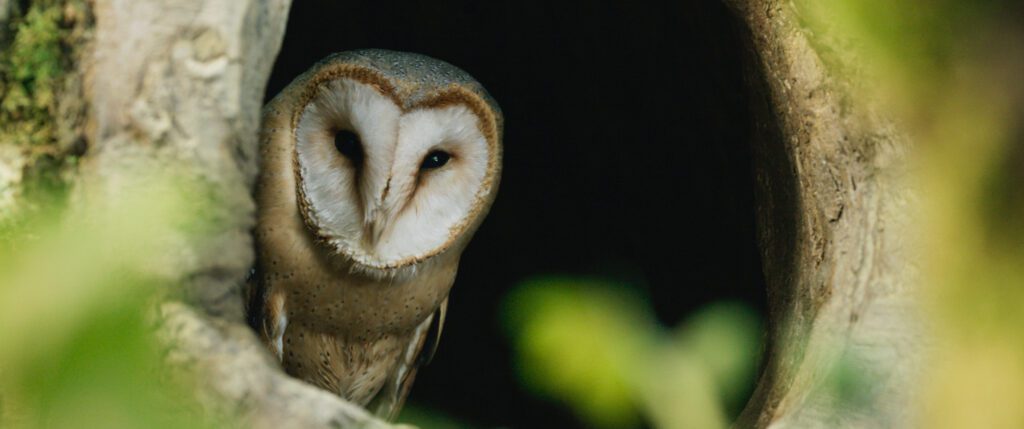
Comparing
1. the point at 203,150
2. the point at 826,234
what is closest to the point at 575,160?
the point at 826,234

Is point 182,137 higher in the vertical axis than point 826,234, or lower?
lower

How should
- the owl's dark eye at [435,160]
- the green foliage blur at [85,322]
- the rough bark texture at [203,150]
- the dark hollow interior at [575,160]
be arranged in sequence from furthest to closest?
the dark hollow interior at [575,160]
the owl's dark eye at [435,160]
the rough bark texture at [203,150]
the green foliage blur at [85,322]

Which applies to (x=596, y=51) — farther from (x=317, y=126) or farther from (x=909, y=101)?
(x=909, y=101)

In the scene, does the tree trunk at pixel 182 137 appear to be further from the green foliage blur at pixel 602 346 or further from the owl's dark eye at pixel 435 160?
the owl's dark eye at pixel 435 160

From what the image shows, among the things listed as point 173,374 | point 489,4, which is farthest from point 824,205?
point 489,4

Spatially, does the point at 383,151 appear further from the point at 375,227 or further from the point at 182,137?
the point at 182,137

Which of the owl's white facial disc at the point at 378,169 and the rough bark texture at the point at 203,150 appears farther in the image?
the owl's white facial disc at the point at 378,169

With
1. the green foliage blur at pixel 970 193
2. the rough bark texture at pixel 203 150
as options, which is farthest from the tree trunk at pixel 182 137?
the green foliage blur at pixel 970 193
